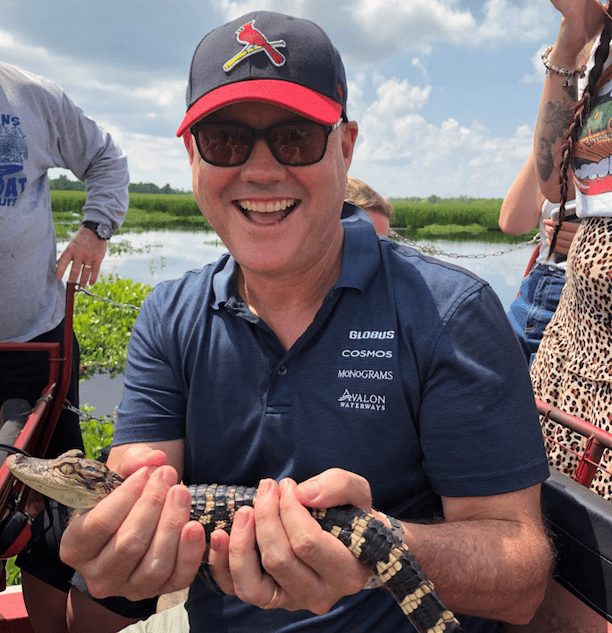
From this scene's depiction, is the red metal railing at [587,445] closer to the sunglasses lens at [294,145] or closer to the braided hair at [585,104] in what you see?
the braided hair at [585,104]

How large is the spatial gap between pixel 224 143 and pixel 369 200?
2.53 m

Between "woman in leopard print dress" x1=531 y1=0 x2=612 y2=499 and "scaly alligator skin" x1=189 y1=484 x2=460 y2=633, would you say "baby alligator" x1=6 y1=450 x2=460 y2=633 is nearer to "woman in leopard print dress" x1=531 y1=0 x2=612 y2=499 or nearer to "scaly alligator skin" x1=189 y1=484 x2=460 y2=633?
"scaly alligator skin" x1=189 y1=484 x2=460 y2=633

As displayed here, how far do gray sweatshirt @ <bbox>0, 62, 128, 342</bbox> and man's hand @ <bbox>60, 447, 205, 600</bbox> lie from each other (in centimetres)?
244

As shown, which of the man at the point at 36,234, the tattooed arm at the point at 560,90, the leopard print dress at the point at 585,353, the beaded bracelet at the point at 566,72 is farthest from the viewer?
the man at the point at 36,234

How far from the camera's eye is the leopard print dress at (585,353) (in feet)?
6.70

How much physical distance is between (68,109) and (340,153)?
2.66 metres

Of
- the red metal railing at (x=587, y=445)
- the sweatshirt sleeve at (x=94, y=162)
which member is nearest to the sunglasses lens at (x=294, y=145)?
the red metal railing at (x=587, y=445)

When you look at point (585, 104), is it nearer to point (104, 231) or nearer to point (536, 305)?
point (536, 305)

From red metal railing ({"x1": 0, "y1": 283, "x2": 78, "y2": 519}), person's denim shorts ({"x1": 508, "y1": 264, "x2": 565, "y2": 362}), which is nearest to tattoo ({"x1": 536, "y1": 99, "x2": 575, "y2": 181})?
person's denim shorts ({"x1": 508, "y1": 264, "x2": 565, "y2": 362})

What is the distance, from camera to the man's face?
1.76 m

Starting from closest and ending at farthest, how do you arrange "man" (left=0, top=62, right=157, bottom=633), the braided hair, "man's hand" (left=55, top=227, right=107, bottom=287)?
1. the braided hair
2. "man" (left=0, top=62, right=157, bottom=633)
3. "man's hand" (left=55, top=227, right=107, bottom=287)

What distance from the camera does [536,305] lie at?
319 centimetres

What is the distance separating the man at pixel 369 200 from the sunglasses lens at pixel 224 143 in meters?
2.37

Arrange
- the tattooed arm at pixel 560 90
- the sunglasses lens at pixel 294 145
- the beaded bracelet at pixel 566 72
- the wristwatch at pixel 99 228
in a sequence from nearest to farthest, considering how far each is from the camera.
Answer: the sunglasses lens at pixel 294 145 < the tattooed arm at pixel 560 90 < the beaded bracelet at pixel 566 72 < the wristwatch at pixel 99 228
